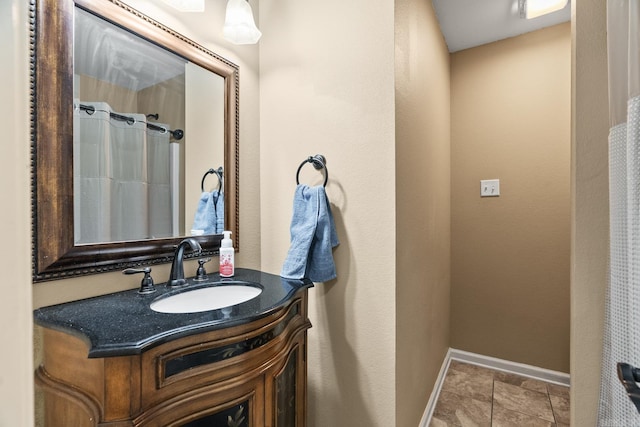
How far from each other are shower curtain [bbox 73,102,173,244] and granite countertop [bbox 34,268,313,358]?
0.68ft

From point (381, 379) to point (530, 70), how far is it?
2228 mm

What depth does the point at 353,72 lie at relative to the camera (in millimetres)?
1227

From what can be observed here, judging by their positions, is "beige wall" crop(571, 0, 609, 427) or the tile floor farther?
the tile floor

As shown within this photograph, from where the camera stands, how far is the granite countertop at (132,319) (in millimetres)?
618

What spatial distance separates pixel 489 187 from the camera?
2.14 meters

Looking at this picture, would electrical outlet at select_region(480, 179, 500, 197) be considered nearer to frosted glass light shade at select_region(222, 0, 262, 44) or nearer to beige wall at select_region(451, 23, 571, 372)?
beige wall at select_region(451, 23, 571, 372)

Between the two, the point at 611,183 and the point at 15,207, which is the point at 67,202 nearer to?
the point at 15,207

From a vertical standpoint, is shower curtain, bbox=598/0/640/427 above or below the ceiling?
below

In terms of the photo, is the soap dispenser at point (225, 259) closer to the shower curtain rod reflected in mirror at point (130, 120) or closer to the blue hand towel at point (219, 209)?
the blue hand towel at point (219, 209)

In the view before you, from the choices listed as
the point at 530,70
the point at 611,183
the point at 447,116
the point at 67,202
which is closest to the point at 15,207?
the point at 67,202

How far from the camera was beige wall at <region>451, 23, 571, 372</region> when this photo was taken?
193cm

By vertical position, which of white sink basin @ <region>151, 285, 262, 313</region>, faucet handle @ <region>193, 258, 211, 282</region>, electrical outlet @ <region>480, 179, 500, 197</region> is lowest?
white sink basin @ <region>151, 285, 262, 313</region>

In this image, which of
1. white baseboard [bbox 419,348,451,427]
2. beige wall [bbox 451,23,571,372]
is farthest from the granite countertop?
beige wall [bbox 451,23,571,372]

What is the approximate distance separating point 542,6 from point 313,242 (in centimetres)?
191
